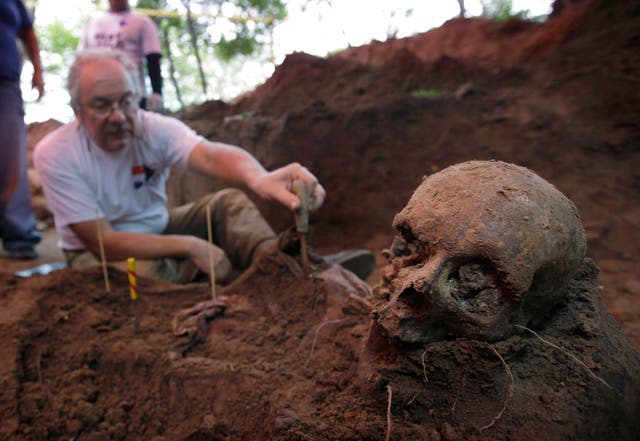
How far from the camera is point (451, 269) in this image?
40.9 inches

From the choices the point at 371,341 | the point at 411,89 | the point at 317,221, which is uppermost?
the point at 411,89

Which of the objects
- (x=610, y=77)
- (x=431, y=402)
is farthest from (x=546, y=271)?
(x=610, y=77)

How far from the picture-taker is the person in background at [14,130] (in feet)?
10.3

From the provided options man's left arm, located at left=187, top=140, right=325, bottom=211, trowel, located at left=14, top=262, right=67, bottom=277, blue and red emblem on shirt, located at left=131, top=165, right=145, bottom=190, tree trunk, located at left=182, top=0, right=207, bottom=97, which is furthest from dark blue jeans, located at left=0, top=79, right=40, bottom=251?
tree trunk, located at left=182, top=0, right=207, bottom=97

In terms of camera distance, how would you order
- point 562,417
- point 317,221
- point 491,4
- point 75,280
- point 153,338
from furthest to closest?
1. point 491,4
2. point 317,221
3. point 75,280
4. point 153,338
5. point 562,417

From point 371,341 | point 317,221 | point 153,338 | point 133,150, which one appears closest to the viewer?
point 371,341

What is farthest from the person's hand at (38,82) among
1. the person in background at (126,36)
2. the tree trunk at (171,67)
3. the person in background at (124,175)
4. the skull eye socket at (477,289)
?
the skull eye socket at (477,289)

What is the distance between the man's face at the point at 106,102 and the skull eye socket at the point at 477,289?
7.16ft

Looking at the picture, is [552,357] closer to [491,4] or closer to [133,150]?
[133,150]

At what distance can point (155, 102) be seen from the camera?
4.04 m

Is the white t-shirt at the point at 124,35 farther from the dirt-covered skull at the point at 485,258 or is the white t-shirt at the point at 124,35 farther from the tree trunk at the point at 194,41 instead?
the dirt-covered skull at the point at 485,258

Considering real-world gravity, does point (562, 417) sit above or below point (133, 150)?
below

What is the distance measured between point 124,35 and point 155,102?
23.0 inches

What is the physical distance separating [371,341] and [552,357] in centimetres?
45
